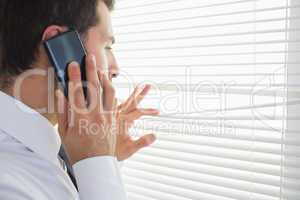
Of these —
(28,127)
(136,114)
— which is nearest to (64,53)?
(28,127)

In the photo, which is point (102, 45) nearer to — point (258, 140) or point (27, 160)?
point (27, 160)

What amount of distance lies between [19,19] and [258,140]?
534mm

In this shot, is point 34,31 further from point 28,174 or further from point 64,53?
point 28,174

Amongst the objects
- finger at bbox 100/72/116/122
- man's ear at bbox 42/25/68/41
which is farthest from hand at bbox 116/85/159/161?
man's ear at bbox 42/25/68/41

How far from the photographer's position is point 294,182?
76 centimetres

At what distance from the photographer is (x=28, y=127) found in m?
0.74

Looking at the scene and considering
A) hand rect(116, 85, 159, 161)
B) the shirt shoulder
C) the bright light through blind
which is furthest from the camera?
hand rect(116, 85, 159, 161)

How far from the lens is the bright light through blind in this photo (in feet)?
2.53

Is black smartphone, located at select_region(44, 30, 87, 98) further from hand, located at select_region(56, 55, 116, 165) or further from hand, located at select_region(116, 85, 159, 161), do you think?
hand, located at select_region(116, 85, 159, 161)

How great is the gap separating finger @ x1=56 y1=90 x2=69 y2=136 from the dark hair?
9cm

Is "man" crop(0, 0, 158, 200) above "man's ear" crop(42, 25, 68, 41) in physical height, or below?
below

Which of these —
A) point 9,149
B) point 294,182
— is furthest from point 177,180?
point 9,149

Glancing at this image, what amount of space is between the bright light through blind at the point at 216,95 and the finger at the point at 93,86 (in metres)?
0.26

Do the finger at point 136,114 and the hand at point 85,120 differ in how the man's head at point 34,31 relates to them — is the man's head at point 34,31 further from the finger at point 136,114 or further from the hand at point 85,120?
the finger at point 136,114
